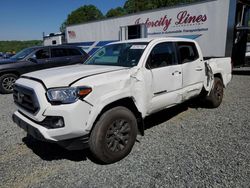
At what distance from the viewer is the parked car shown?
812 centimetres

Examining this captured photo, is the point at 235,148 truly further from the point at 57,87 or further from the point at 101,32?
the point at 101,32

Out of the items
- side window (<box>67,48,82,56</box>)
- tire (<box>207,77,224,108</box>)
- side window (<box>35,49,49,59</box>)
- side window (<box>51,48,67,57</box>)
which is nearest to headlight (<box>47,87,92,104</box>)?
tire (<box>207,77,224,108</box>)

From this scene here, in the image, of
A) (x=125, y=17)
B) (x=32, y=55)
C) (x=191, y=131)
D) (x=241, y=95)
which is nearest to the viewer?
(x=191, y=131)

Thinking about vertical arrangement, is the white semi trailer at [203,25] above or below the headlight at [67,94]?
above

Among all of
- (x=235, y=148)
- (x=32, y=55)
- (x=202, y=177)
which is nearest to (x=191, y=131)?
(x=235, y=148)

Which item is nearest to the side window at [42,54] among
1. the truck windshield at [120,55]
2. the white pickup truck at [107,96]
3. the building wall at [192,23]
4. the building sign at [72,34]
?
the truck windshield at [120,55]

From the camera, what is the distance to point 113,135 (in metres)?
3.20

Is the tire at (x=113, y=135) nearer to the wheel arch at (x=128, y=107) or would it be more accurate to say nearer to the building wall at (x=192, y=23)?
the wheel arch at (x=128, y=107)

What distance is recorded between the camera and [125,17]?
40.9 ft

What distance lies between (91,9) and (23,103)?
71950 millimetres

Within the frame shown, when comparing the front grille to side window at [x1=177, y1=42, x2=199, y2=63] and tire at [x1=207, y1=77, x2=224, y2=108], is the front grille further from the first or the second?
tire at [x1=207, y1=77, x2=224, y2=108]

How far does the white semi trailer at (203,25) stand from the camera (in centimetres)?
907

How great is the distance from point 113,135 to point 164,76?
1414mm

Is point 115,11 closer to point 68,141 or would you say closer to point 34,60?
point 34,60
